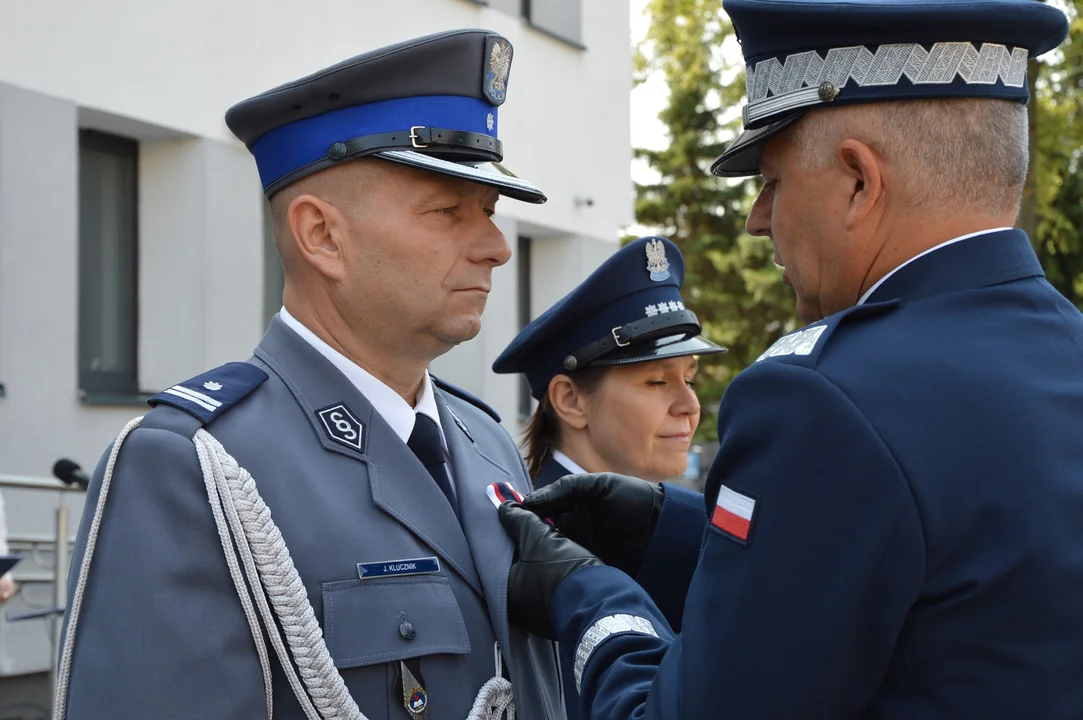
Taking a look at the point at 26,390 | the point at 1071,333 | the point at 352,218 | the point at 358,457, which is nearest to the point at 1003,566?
the point at 1071,333

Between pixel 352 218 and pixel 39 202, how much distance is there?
4848 millimetres

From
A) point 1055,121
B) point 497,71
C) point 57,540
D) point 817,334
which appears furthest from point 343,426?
point 1055,121

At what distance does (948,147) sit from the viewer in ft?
5.87

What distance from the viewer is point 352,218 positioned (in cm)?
231

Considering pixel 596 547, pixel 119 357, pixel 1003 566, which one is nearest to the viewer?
pixel 1003 566

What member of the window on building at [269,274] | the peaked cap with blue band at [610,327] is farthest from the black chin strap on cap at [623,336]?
the window on building at [269,274]

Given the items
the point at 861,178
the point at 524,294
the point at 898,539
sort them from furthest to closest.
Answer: the point at 524,294 < the point at 861,178 < the point at 898,539

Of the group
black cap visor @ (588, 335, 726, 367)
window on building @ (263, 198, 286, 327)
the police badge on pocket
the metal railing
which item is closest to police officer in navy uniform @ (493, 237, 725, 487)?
black cap visor @ (588, 335, 726, 367)

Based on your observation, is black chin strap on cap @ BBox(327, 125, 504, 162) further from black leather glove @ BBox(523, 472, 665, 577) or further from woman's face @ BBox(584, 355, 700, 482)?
woman's face @ BBox(584, 355, 700, 482)

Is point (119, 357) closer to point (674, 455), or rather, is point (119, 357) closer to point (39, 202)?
point (39, 202)

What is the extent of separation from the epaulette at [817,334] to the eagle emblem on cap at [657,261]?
7.25 feet

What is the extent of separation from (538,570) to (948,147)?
0.96 metres

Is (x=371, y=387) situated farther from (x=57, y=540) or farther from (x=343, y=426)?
(x=57, y=540)

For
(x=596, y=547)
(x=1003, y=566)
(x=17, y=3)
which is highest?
(x=17, y=3)
